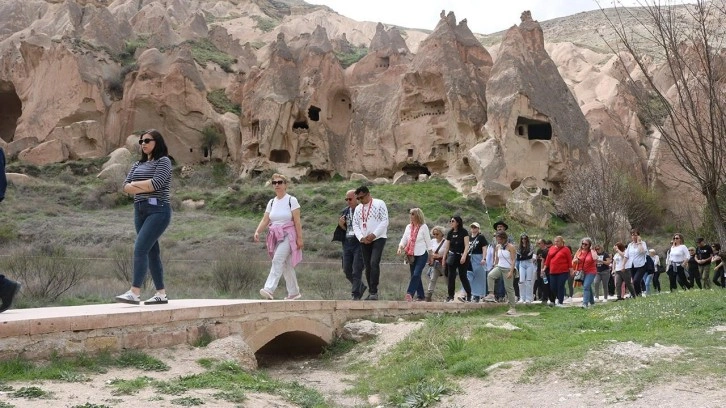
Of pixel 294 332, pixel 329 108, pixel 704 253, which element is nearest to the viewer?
pixel 294 332

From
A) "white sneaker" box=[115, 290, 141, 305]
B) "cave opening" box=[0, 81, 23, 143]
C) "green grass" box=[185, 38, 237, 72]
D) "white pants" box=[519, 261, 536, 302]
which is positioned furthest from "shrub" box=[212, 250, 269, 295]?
"cave opening" box=[0, 81, 23, 143]

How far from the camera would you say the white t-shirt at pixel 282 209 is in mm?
9406

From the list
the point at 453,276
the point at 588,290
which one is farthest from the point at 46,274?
the point at 588,290

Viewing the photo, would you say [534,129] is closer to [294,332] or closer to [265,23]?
[294,332]

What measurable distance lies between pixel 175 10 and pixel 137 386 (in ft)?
286

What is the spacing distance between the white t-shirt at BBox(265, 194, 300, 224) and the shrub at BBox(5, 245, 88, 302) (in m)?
4.65

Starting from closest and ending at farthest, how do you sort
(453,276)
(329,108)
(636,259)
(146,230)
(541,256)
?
1. (146,230)
2. (453,276)
3. (636,259)
4. (541,256)
5. (329,108)

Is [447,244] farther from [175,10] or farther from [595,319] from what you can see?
[175,10]

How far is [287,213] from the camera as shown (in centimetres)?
941

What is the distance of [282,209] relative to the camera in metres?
9.48

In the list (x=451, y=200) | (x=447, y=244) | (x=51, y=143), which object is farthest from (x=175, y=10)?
(x=447, y=244)

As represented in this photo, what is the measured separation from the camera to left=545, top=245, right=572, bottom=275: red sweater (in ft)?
42.5

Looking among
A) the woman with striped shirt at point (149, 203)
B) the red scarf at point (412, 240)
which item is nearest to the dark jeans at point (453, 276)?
the red scarf at point (412, 240)

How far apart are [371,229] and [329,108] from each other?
36.9 m
